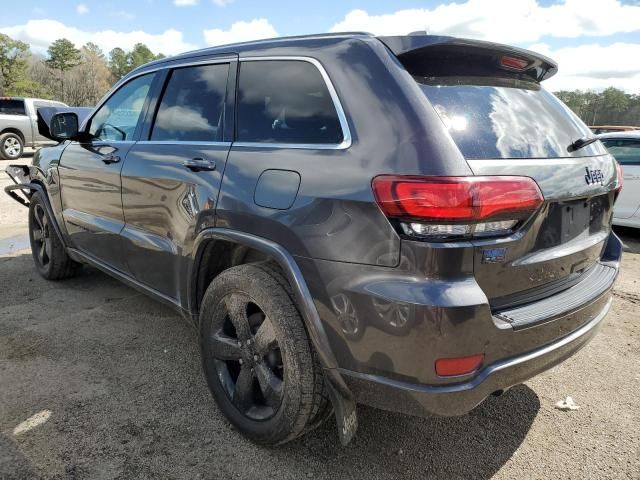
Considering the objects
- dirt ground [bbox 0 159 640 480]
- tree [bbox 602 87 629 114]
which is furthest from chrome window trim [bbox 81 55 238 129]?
tree [bbox 602 87 629 114]

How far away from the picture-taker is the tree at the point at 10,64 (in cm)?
3862

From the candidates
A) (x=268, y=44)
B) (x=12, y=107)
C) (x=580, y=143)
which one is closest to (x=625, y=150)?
(x=580, y=143)

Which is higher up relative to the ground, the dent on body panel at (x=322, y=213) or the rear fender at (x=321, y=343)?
the dent on body panel at (x=322, y=213)

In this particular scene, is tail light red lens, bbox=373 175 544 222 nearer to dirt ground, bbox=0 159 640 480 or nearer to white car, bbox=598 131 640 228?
dirt ground, bbox=0 159 640 480

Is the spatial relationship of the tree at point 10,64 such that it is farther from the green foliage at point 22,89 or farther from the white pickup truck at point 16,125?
the white pickup truck at point 16,125

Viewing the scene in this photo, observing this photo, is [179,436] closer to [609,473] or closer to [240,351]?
[240,351]

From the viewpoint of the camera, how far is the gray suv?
68.5 inches

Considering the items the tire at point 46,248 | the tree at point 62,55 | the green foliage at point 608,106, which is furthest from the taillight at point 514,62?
the tree at point 62,55

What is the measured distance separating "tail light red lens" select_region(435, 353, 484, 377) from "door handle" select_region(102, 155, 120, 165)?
97.7 inches

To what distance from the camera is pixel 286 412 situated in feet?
7.05

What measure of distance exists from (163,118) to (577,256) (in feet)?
7.89

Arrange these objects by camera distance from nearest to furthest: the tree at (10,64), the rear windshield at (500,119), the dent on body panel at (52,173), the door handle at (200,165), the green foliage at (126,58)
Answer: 1. the rear windshield at (500,119)
2. the door handle at (200,165)
3. the dent on body panel at (52,173)
4. the tree at (10,64)
5. the green foliage at (126,58)

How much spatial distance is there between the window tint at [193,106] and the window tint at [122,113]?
0.30 metres

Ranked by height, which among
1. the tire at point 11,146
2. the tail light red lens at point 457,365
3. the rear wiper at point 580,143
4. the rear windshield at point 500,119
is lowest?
the tire at point 11,146
